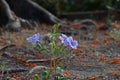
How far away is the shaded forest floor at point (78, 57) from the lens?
621 cm

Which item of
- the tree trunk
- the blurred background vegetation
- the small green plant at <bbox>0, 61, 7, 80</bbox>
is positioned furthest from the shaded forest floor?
the blurred background vegetation

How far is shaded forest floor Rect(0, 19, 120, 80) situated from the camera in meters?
6.21

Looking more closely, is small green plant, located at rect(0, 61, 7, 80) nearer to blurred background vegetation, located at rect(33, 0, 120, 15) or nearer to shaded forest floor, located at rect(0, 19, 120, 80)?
shaded forest floor, located at rect(0, 19, 120, 80)

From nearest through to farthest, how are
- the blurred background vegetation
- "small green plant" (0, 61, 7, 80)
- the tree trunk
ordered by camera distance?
"small green plant" (0, 61, 7, 80)
the tree trunk
the blurred background vegetation

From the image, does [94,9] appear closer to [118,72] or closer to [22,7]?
[22,7]

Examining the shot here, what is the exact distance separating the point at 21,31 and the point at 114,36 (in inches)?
92.5

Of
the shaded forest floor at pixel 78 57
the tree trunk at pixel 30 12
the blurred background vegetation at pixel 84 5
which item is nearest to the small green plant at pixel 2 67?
the shaded forest floor at pixel 78 57

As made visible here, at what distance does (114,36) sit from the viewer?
9773mm

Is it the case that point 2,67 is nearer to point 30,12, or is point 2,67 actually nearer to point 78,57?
point 78,57

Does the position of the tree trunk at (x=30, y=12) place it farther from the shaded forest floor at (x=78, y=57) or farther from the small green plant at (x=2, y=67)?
the small green plant at (x=2, y=67)

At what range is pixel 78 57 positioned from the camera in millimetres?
7648

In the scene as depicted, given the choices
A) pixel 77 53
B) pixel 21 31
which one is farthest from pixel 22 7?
pixel 77 53

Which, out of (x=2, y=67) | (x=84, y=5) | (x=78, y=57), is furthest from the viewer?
(x=84, y=5)

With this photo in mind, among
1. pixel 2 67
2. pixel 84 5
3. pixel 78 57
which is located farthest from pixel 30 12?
pixel 2 67
